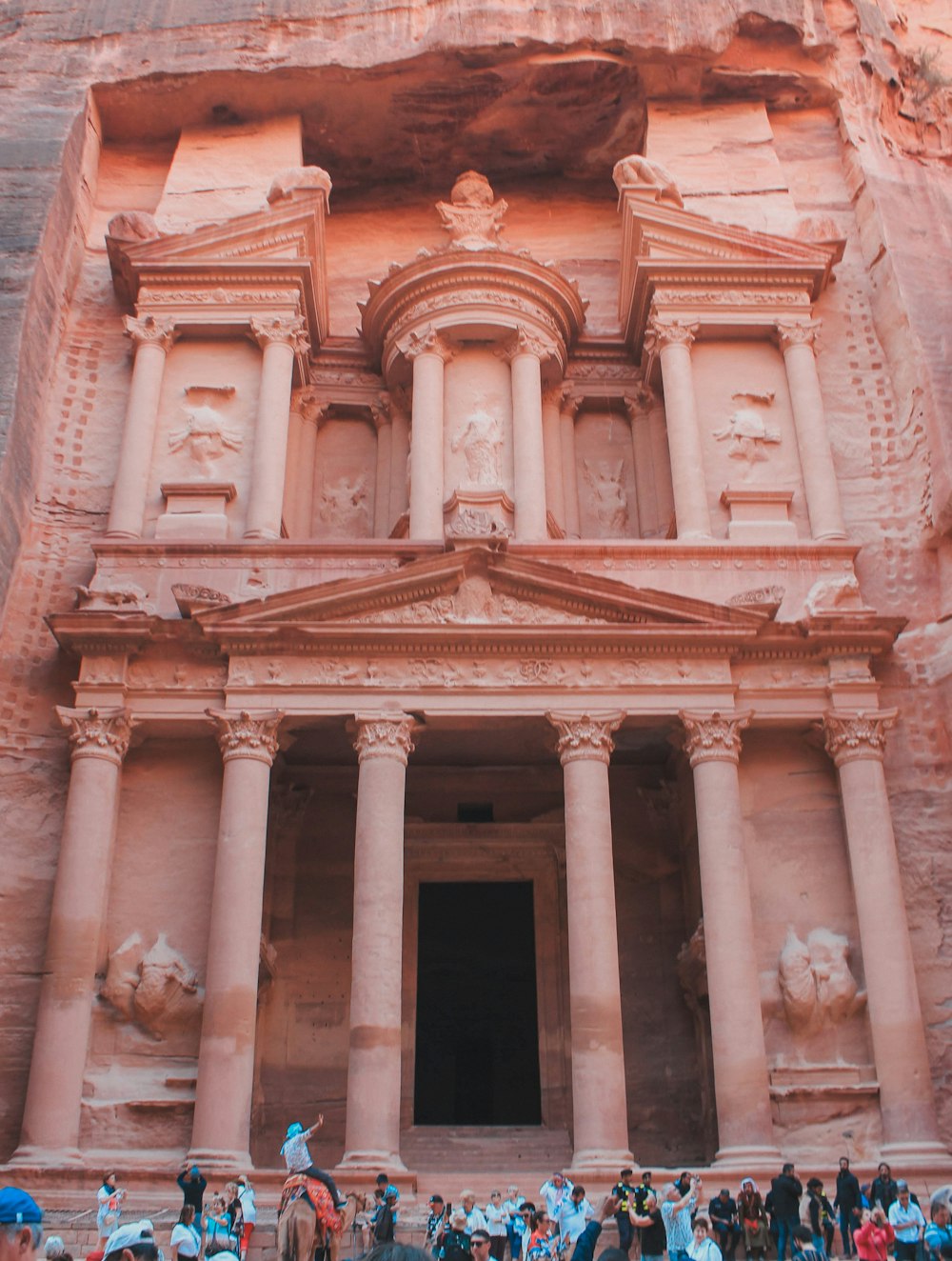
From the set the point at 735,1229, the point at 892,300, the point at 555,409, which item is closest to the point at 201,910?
the point at 735,1229

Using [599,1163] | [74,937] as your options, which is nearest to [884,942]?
[599,1163]

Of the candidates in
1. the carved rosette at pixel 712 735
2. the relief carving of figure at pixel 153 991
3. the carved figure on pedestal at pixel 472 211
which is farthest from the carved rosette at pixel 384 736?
the carved figure on pedestal at pixel 472 211

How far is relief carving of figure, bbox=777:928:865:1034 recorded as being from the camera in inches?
630

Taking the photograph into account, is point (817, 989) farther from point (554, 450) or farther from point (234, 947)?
point (554, 450)

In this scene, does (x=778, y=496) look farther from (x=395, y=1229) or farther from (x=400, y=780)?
(x=395, y=1229)

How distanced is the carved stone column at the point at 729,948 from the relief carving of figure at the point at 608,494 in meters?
6.09

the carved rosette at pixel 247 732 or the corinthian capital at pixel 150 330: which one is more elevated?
the corinthian capital at pixel 150 330

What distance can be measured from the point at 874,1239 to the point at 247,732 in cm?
939

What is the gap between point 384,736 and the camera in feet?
55.5

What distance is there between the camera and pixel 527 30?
23.8 meters

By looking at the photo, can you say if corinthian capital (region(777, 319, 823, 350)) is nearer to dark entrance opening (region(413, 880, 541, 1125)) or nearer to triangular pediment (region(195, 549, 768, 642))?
triangular pediment (region(195, 549, 768, 642))

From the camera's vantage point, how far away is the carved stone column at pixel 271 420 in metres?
19.6

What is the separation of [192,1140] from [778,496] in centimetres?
1221

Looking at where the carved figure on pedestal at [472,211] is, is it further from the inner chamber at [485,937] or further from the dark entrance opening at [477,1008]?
the dark entrance opening at [477,1008]
